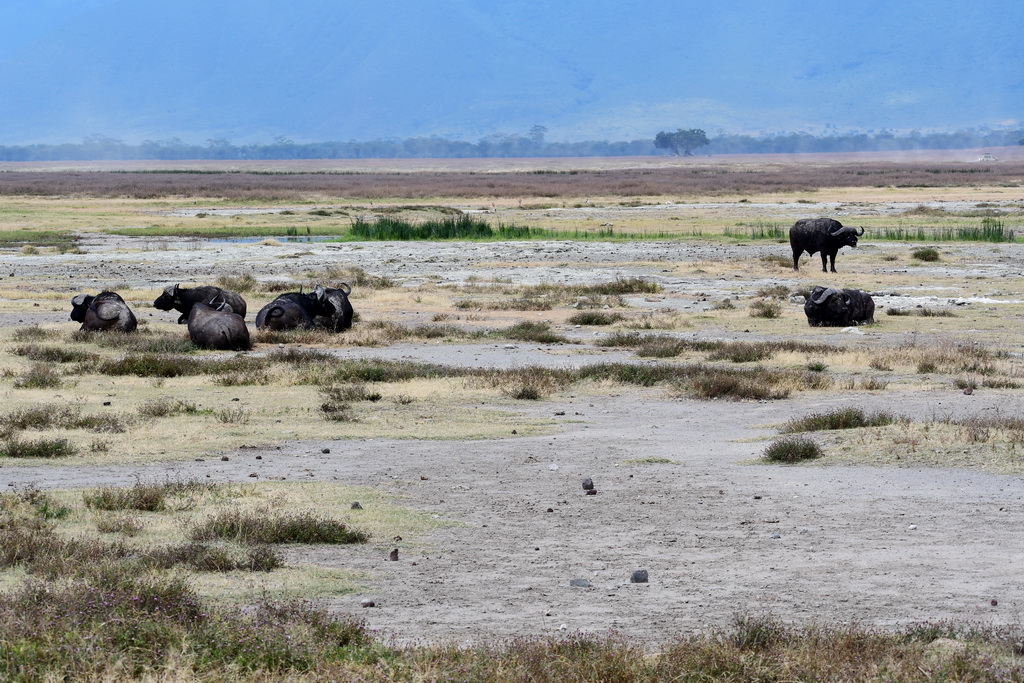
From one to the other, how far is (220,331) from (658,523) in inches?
536

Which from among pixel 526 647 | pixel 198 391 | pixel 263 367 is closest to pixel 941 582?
pixel 526 647

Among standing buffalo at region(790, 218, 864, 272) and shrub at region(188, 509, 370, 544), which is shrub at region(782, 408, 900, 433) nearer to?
shrub at region(188, 509, 370, 544)

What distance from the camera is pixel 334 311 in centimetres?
2538

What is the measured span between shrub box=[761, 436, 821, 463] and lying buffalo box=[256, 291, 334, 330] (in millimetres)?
13597

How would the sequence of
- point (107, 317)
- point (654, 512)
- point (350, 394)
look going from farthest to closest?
point (107, 317) → point (350, 394) → point (654, 512)

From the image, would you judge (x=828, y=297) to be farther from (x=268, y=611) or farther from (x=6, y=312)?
(x=268, y=611)

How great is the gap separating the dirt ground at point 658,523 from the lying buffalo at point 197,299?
956cm

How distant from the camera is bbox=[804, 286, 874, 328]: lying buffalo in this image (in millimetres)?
26375

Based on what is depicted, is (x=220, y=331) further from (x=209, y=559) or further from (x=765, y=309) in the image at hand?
(x=209, y=559)

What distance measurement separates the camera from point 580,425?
1600 centimetres

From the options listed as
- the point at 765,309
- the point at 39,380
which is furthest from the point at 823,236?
the point at 39,380

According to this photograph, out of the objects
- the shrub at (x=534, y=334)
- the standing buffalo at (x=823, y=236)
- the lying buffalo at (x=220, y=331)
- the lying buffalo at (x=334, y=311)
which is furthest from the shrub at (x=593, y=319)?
the standing buffalo at (x=823, y=236)

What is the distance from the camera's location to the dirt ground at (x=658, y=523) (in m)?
8.19

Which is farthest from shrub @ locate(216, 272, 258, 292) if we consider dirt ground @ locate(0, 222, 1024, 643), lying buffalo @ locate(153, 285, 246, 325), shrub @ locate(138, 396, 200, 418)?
dirt ground @ locate(0, 222, 1024, 643)
